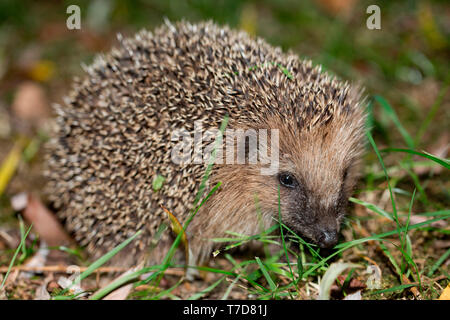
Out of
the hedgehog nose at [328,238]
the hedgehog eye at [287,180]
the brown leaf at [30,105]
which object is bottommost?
the hedgehog nose at [328,238]

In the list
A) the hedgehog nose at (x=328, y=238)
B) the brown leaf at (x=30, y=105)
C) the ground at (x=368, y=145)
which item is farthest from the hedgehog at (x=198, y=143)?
the brown leaf at (x=30, y=105)

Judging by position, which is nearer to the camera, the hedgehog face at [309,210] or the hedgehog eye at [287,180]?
the hedgehog face at [309,210]

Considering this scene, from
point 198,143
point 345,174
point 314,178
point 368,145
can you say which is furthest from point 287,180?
point 368,145

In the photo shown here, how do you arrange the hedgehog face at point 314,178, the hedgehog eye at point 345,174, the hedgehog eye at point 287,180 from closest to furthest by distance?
the hedgehog face at point 314,178, the hedgehog eye at point 287,180, the hedgehog eye at point 345,174

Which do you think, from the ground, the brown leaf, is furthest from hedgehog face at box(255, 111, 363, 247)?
the brown leaf

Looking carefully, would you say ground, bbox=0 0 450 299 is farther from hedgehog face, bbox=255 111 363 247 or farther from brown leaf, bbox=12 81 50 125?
hedgehog face, bbox=255 111 363 247

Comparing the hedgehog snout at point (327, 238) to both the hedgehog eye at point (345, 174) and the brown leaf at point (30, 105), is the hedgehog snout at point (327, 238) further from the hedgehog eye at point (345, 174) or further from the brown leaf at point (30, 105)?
the brown leaf at point (30, 105)
